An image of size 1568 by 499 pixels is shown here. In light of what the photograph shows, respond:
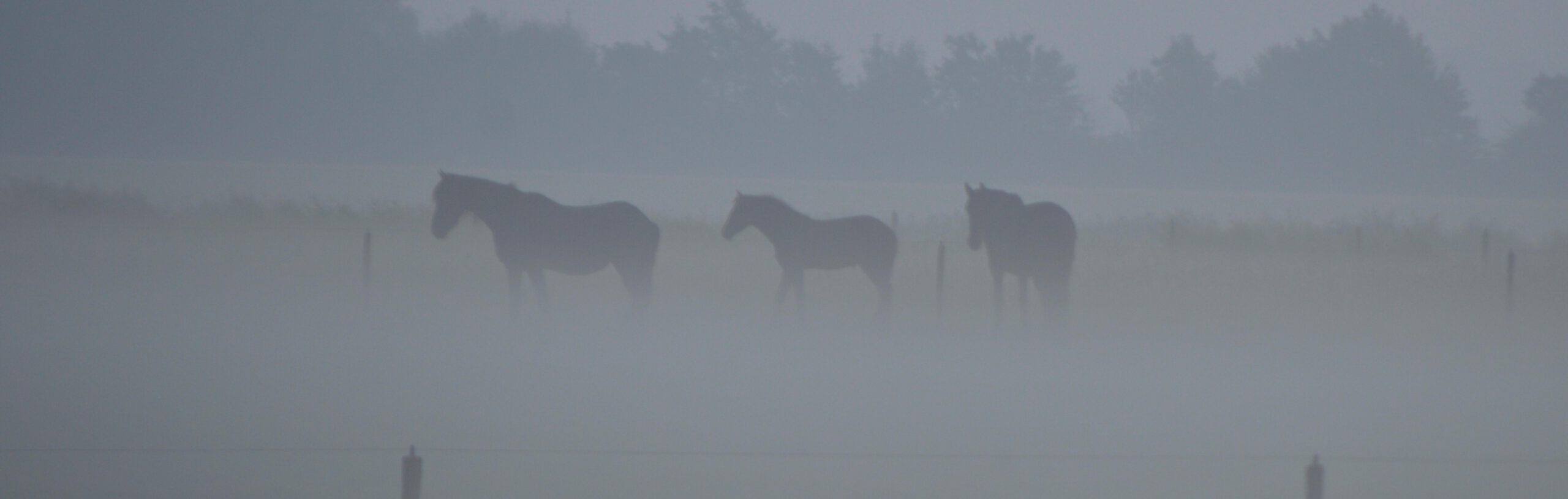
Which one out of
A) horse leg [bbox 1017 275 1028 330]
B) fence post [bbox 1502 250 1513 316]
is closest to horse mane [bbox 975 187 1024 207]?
Result: horse leg [bbox 1017 275 1028 330]

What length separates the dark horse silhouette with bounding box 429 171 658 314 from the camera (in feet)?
42.8

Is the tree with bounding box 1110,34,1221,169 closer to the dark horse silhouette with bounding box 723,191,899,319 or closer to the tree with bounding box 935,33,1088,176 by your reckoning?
the tree with bounding box 935,33,1088,176

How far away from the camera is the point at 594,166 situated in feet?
144

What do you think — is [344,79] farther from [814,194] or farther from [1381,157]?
[1381,157]

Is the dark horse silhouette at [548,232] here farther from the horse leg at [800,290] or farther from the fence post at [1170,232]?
the fence post at [1170,232]

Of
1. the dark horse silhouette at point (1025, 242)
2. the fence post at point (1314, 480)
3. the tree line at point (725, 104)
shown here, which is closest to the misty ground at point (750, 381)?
the dark horse silhouette at point (1025, 242)

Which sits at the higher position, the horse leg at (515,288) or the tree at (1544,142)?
the tree at (1544,142)

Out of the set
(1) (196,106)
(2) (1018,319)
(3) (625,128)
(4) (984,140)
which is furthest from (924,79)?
(2) (1018,319)

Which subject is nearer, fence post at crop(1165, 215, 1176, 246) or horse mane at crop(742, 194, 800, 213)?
horse mane at crop(742, 194, 800, 213)

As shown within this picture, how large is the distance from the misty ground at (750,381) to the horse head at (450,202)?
1.10 m

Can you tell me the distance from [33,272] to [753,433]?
42.4 ft

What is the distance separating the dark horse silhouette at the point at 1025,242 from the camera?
13.2 metres

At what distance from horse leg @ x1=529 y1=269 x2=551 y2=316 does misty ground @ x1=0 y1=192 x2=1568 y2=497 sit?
1.07 ft

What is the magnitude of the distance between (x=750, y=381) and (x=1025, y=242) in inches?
149
